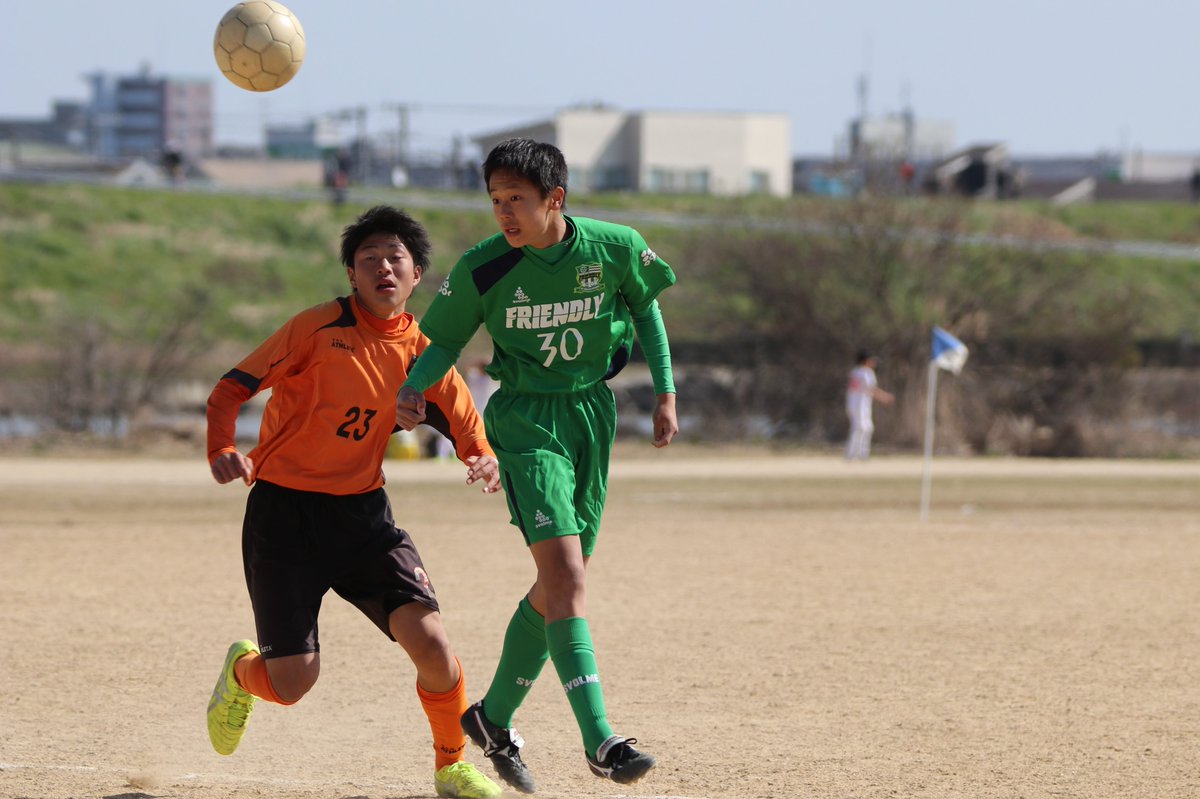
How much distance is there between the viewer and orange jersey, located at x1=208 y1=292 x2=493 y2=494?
18.1 ft

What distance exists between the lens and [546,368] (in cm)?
561

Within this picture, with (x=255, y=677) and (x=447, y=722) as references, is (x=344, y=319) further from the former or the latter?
(x=447, y=722)

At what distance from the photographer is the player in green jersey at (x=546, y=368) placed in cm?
544

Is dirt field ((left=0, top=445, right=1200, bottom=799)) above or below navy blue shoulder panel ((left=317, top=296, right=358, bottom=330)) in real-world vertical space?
below

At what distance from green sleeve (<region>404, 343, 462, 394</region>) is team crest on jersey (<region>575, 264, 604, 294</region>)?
0.47m

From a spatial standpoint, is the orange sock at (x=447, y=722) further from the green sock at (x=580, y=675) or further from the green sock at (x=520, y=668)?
the green sock at (x=580, y=675)

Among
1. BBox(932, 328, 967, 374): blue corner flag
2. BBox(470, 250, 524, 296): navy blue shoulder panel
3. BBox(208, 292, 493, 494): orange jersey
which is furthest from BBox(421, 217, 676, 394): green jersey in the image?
BBox(932, 328, 967, 374): blue corner flag

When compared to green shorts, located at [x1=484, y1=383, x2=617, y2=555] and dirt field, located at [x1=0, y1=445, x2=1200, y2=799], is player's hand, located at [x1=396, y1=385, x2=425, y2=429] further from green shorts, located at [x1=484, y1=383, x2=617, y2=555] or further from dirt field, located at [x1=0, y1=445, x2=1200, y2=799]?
dirt field, located at [x1=0, y1=445, x2=1200, y2=799]

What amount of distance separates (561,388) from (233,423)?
1.10 meters

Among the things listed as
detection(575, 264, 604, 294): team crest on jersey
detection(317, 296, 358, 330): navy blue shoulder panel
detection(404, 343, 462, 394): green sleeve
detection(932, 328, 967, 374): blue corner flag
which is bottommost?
detection(932, 328, 967, 374): blue corner flag

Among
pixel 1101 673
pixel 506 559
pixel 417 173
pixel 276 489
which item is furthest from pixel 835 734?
pixel 417 173

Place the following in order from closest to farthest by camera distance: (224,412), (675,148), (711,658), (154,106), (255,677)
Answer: (224,412) < (255,677) < (711,658) < (675,148) < (154,106)

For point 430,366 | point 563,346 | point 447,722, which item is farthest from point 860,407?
point 430,366

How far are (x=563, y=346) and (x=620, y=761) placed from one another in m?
1.39
